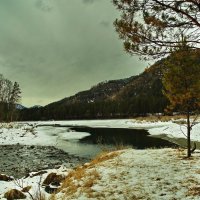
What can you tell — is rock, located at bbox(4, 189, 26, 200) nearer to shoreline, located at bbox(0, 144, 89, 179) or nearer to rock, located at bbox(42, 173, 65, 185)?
rock, located at bbox(42, 173, 65, 185)

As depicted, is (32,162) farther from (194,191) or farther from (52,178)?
(194,191)

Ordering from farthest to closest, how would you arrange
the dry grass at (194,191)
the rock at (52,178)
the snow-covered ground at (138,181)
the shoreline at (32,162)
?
the shoreline at (32,162) < the rock at (52,178) < the snow-covered ground at (138,181) < the dry grass at (194,191)

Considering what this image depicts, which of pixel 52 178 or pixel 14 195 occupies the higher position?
pixel 52 178

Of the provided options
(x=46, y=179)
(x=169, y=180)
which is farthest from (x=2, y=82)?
(x=169, y=180)

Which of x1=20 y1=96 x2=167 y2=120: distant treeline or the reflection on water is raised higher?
x1=20 y1=96 x2=167 y2=120: distant treeline

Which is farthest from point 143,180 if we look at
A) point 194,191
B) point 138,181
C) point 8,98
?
point 8,98

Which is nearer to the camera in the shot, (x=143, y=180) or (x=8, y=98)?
(x=143, y=180)

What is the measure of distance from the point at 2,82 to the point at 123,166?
70.8m

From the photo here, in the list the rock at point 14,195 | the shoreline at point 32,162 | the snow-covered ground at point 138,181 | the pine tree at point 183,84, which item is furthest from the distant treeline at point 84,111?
the rock at point 14,195

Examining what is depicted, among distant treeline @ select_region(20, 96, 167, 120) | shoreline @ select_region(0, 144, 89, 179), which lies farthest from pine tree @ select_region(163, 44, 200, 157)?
distant treeline @ select_region(20, 96, 167, 120)

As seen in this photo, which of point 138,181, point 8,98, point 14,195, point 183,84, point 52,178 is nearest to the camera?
point 138,181

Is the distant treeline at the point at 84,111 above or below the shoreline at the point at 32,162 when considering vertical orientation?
above

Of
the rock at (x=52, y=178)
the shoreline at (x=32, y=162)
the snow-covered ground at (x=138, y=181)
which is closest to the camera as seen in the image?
the snow-covered ground at (x=138, y=181)

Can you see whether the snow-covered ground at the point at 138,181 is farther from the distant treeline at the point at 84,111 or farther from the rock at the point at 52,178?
the distant treeline at the point at 84,111
